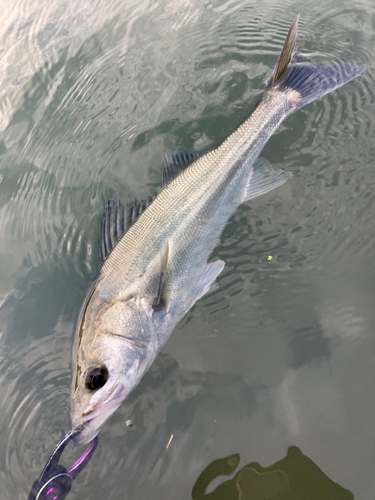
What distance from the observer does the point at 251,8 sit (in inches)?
182

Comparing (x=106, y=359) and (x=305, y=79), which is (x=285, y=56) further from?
(x=106, y=359)

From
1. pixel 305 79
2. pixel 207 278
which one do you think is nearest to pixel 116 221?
pixel 207 278

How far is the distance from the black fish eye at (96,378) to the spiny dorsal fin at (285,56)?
2.64 m

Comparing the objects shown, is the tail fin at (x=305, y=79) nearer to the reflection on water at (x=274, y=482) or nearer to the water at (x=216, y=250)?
the water at (x=216, y=250)

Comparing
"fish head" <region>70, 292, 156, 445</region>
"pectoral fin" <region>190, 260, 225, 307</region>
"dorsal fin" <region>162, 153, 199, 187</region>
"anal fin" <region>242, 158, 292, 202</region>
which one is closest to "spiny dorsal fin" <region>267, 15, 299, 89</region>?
"anal fin" <region>242, 158, 292, 202</region>

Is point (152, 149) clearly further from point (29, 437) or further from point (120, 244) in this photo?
point (29, 437)

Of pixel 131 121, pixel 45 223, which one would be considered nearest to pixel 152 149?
pixel 131 121

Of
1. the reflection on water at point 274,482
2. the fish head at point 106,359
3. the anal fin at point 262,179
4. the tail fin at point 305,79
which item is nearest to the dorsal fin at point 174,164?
the anal fin at point 262,179

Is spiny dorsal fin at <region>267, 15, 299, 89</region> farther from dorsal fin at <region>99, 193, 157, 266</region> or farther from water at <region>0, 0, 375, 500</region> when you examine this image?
dorsal fin at <region>99, 193, 157, 266</region>

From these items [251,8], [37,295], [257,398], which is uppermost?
[251,8]

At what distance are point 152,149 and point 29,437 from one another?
2749mm

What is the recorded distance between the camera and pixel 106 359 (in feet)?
7.89

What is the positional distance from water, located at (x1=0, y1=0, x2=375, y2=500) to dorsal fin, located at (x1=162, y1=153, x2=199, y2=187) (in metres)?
0.66

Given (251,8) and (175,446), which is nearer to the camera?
(175,446)
